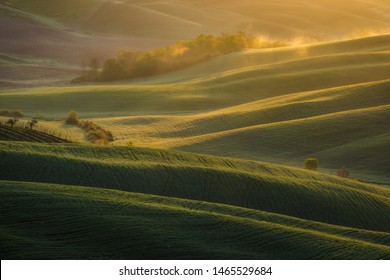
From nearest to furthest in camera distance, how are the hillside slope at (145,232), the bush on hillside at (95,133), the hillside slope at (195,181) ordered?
1. the hillside slope at (145,232)
2. the hillside slope at (195,181)
3. the bush on hillside at (95,133)

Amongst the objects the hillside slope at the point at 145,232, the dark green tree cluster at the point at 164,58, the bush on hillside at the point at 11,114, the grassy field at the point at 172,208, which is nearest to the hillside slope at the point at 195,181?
the grassy field at the point at 172,208

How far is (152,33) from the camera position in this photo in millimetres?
154125

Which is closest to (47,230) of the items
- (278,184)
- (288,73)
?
A: (278,184)

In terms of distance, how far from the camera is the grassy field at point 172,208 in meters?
15.6

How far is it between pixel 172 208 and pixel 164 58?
74174mm

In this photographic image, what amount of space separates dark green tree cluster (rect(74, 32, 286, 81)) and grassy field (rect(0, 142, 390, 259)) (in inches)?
2412

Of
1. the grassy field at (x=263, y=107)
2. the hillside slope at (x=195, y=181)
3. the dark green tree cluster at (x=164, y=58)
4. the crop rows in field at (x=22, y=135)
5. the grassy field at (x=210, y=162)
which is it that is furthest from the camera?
the dark green tree cluster at (x=164, y=58)

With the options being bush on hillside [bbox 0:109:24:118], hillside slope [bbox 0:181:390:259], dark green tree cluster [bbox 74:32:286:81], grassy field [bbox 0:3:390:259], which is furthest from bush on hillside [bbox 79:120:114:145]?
dark green tree cluster [bbox 74:32:286:81]

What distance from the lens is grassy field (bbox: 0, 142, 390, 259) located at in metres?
15.6

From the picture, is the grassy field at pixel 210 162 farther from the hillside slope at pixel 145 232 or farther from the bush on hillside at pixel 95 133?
the bush on hillside at pixel 95 133

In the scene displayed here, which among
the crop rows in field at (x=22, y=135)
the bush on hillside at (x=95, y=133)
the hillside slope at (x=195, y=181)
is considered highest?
the bush on hillside at (x=95, y=133)

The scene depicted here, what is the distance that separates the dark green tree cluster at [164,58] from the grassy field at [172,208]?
61.3 m

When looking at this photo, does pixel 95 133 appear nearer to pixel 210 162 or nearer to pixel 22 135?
pixel 22 135

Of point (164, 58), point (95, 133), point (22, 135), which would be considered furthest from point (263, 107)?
point (164, 58)
